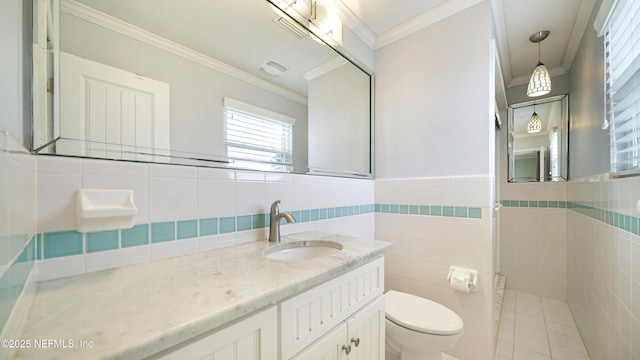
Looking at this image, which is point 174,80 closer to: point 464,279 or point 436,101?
point 436,101

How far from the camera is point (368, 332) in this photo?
946 mm

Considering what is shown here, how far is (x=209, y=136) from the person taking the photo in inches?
38.6

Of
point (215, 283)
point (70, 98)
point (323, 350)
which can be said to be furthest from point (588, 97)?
point (70, 98)

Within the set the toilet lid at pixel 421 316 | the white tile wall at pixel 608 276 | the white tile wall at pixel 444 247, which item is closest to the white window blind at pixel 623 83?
the white tile wall at pixel 608 276

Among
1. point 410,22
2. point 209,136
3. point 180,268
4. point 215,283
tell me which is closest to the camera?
point 215,283

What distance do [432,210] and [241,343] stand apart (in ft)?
4.74

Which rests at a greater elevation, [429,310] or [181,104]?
[181,104]

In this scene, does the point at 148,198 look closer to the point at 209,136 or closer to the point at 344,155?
the point at 209,136

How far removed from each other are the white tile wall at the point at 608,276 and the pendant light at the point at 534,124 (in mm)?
892

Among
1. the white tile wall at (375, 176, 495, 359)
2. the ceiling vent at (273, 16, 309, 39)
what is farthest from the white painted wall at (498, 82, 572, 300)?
the ceiling vent at (273, 16, 309, 39)

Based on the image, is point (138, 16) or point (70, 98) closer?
point (70, 98)

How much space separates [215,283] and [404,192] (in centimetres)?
146

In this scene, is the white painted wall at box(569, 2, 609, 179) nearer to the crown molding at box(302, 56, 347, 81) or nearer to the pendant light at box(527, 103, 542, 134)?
the pendant light at box(527, 103, 542, 134)

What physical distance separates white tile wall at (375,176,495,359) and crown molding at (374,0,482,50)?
1108mm
